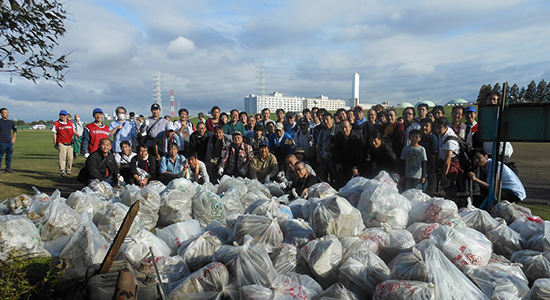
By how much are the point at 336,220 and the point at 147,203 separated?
8.61 ft

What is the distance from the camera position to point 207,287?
2.49m

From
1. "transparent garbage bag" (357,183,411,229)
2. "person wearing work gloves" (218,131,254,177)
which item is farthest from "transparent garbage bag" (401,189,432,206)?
"person wearing work gloves" (218,131,254,177)

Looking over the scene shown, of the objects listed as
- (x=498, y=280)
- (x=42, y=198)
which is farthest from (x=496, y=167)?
(x=42, y=198)

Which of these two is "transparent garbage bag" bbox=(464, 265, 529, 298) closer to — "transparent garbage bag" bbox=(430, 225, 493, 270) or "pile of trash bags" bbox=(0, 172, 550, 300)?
"pile of trash bags" bbox=(0, 172, 550, 300)

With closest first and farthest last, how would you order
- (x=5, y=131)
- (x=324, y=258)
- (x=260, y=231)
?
(x=324, y=258) → (x=260, y=231) → (x=5, y=131)

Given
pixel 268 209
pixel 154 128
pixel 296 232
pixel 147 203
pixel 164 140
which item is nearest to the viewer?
pixel 296 232

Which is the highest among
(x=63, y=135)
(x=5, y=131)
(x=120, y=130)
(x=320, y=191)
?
(x=120, y=130)

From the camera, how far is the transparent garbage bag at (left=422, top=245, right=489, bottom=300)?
7.25ft

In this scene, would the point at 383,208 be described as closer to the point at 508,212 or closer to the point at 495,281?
the point at 495,281

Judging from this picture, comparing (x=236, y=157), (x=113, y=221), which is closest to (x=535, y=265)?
(x=113, y=221)

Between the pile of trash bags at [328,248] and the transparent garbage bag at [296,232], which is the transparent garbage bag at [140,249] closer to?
the pile of trash bags at [328,248]

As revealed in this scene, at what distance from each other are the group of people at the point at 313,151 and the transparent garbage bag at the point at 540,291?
8.98 ft

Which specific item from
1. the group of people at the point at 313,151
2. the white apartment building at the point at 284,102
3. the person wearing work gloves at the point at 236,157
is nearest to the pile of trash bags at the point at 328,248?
the group of people at the point at 313,151

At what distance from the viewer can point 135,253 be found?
3000 mm
